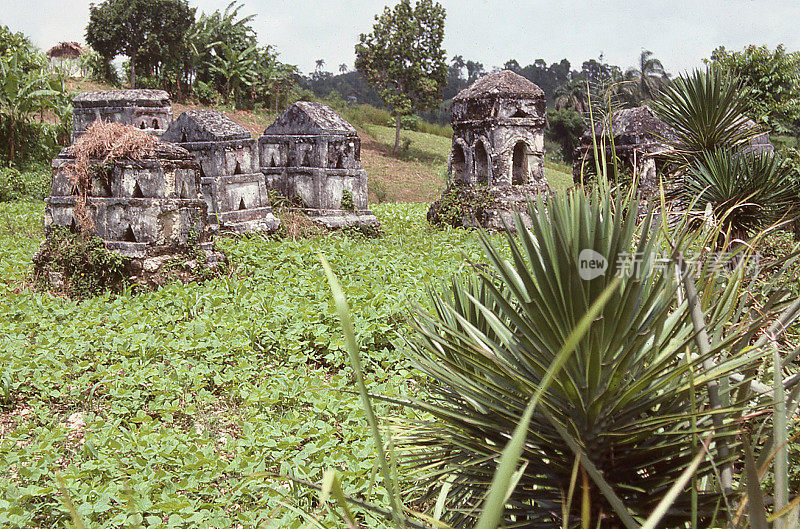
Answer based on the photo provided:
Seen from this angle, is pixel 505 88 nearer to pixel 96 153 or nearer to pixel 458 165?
pixel 458 165

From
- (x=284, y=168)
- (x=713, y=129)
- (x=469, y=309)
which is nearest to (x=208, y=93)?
(x=284, y=168)

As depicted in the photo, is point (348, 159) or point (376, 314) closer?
point (376, 314)

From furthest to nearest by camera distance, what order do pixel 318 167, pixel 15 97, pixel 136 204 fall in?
pixel 15 97 → pixel 318 167 → pixel 136 204

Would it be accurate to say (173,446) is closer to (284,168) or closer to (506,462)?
(506,462)

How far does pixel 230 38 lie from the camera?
2994 centimetres

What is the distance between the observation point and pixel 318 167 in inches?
417

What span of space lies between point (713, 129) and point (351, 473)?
3739 mm

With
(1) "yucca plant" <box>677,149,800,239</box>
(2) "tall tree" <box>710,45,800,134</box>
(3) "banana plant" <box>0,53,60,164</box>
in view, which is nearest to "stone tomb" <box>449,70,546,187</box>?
(2) "tall tree" <box>710,45,800,134</box>

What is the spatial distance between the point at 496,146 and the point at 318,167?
3.46 m

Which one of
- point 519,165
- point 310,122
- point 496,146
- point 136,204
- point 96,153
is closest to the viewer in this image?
point 136,204

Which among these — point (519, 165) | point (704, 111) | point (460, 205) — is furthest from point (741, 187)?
point (519, 165)

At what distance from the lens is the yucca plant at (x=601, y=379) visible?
4.89 feet

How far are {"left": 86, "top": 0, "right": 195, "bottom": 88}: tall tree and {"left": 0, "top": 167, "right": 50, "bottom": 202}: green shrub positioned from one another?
12244 millimetres
